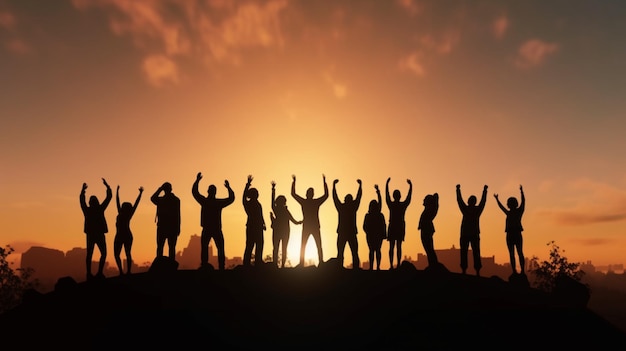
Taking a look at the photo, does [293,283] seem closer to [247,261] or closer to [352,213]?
[247,261]

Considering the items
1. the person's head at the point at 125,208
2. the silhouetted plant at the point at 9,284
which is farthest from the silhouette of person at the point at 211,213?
the silhouetted plant at the point at 9,284

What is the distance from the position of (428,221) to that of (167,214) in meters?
9.51

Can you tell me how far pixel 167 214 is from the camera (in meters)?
17.7

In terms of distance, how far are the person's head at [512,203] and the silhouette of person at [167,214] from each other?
12.4 meters

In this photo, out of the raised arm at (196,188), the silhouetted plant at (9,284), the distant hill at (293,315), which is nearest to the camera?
the distant hill at (293,315)

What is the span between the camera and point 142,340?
1324 centimetres

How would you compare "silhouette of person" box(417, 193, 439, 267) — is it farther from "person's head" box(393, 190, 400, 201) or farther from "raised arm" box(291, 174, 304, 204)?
"raised arm" box(291, 174, 304, 204)

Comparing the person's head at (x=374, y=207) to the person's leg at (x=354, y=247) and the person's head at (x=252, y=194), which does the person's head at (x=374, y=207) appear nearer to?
the person's leg at (x=354, y=247)

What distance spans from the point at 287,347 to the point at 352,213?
20.8ft

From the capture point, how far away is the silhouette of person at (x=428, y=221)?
18.4 metres

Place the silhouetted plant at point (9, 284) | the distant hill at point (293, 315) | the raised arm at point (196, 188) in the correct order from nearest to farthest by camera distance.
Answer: the distant hill at point (293, 315) < the raised arm at point (196, 188) < the silhouetted plant at point (9, 284)

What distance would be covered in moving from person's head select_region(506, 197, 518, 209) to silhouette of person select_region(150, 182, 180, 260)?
12.4m

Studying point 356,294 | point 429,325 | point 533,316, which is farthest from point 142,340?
point 533,316

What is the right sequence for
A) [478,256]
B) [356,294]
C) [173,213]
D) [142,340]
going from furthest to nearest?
1. [478,256]
2. [173,213]
3. [356,294]
4. [142,340]
